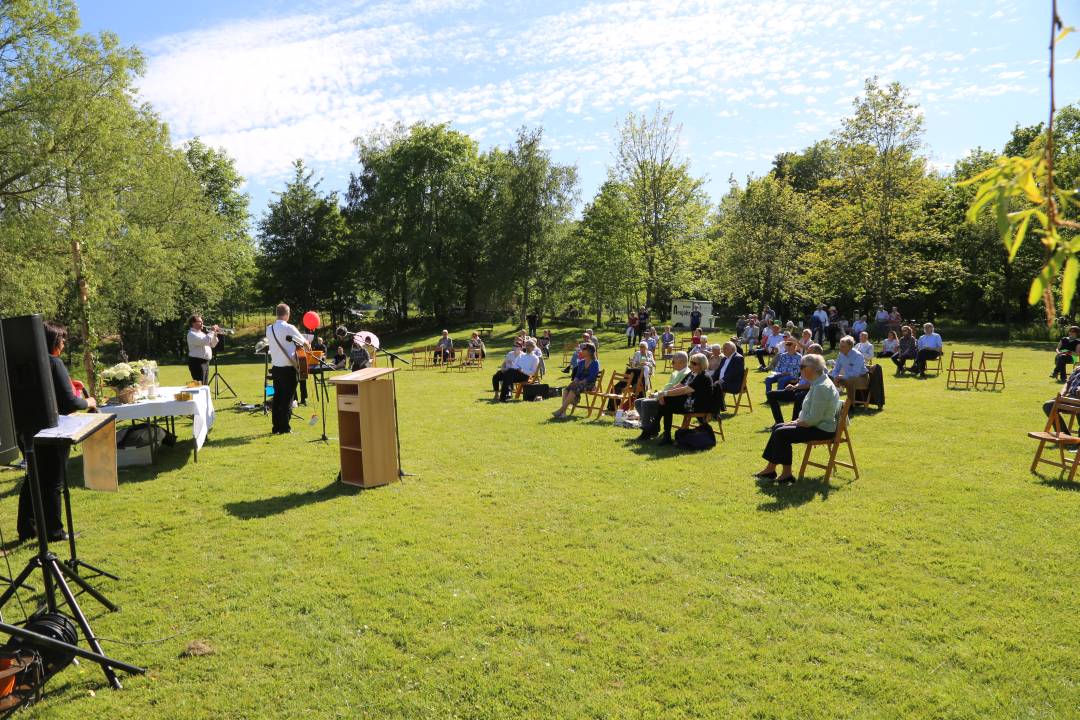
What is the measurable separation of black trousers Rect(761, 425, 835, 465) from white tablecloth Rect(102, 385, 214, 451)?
23.9ft

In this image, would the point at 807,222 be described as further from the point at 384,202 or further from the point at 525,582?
the point at 525,582

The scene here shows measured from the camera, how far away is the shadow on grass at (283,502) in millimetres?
6805

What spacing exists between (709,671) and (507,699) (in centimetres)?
119

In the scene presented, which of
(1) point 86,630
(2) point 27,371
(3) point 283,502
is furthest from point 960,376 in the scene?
(2) point 27,371

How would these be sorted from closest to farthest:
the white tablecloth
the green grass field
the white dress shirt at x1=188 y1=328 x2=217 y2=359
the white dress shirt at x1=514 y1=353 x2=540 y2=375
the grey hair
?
the green grass field → the grey hair → the white tablecloth → the white dress shirt at x1=188 y1=328 x2=217 y2=359 → the white dress shirt at x1=514 y1=353 x2=540 y2=375

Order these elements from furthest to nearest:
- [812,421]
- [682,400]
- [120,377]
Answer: [682,400], [120,377], [812,421]

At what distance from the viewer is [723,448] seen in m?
9.29

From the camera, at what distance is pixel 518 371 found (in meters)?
14.8

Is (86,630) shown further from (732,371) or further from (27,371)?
(732,371)

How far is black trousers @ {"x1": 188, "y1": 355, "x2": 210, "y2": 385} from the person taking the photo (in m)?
13.1

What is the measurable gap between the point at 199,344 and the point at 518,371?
653 cm

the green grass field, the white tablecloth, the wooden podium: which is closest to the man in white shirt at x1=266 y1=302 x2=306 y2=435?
the white tablecloth

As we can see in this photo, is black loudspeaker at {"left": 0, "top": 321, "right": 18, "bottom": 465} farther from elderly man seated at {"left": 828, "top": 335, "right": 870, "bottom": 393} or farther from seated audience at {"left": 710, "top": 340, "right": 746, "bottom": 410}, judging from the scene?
elderly man seated at {"left": 828, "top": 335, "right": 870, "bottom": 393}

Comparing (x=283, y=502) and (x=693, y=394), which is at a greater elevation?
(x=693, y=394)
